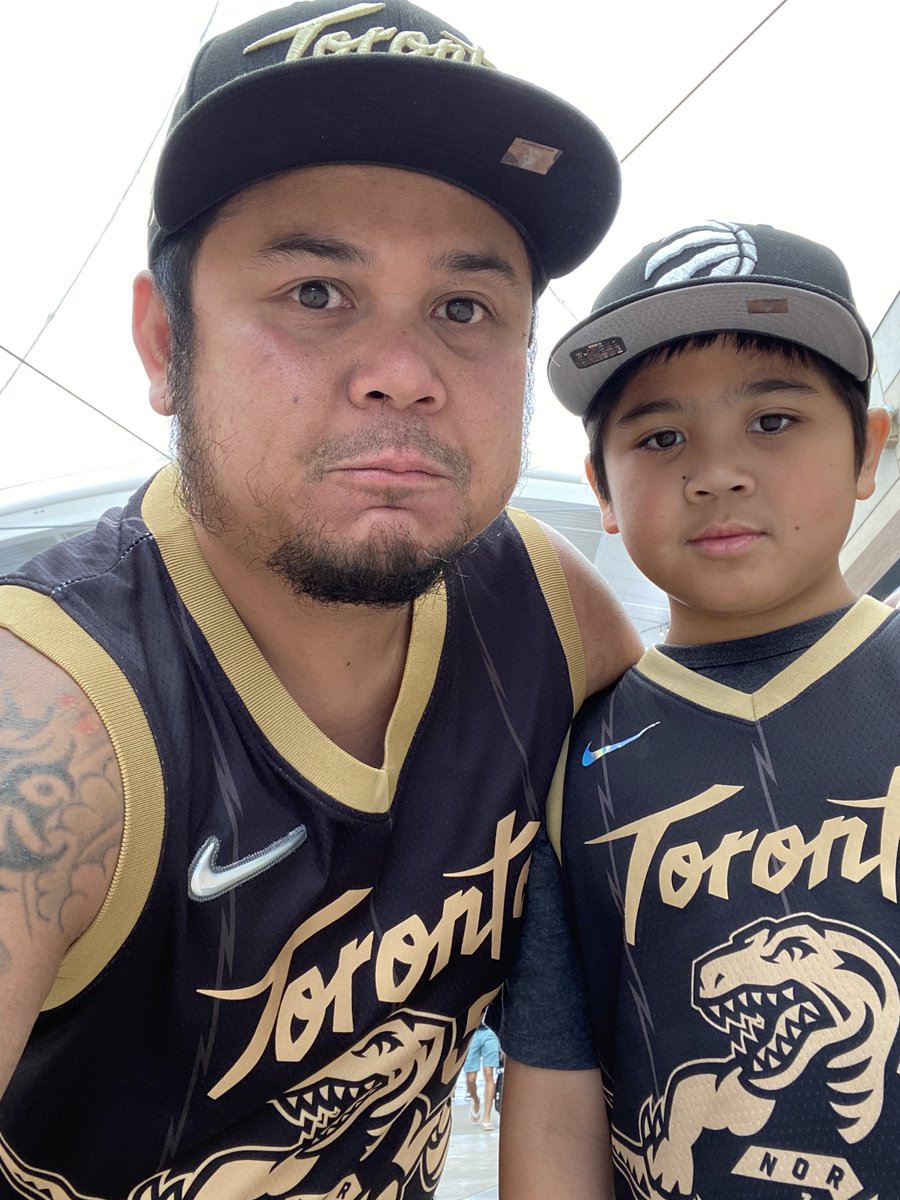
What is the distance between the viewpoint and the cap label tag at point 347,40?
3.28 feet

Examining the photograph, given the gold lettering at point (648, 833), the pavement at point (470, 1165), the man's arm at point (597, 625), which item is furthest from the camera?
the pavement at point (470, 1165)

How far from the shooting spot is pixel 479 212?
44.2 inches

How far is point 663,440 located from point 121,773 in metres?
0.81

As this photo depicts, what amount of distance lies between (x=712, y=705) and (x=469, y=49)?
837 mm

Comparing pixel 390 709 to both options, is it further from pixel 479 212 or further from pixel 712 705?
pixel 479 212

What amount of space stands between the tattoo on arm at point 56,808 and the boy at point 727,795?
0.61 m

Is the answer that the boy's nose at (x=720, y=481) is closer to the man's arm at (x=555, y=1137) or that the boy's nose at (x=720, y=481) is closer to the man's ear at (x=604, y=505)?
the man's ear at (x=604, y=505)

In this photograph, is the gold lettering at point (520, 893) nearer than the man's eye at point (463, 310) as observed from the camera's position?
No

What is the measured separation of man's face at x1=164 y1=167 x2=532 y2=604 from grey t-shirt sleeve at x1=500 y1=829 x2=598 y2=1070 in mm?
471

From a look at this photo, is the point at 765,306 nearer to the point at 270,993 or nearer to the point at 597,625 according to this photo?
the point at 597,625

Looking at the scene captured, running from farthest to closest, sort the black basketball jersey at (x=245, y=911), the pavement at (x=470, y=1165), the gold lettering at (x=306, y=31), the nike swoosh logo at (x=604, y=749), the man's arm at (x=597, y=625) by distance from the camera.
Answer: the pavement at (x=470, y=1165) < the man's arm at (x=597, y=625) < the nike swoosh logo at (x=604, y=749) < the gold lettering at (x=306, y=31) < the black basketball jersey at (x=245, y=911)

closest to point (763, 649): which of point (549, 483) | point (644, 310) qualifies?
point (644, 310)

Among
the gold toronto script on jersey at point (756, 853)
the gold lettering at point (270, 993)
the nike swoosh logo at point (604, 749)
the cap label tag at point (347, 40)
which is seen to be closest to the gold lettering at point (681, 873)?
the gold toronto script on jersey at point (756, 853)

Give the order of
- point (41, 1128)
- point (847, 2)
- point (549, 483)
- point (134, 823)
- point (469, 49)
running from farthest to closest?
point (549, 483), point (847, 2), point (469, 49), point (41, 1128), point (134, 823)
